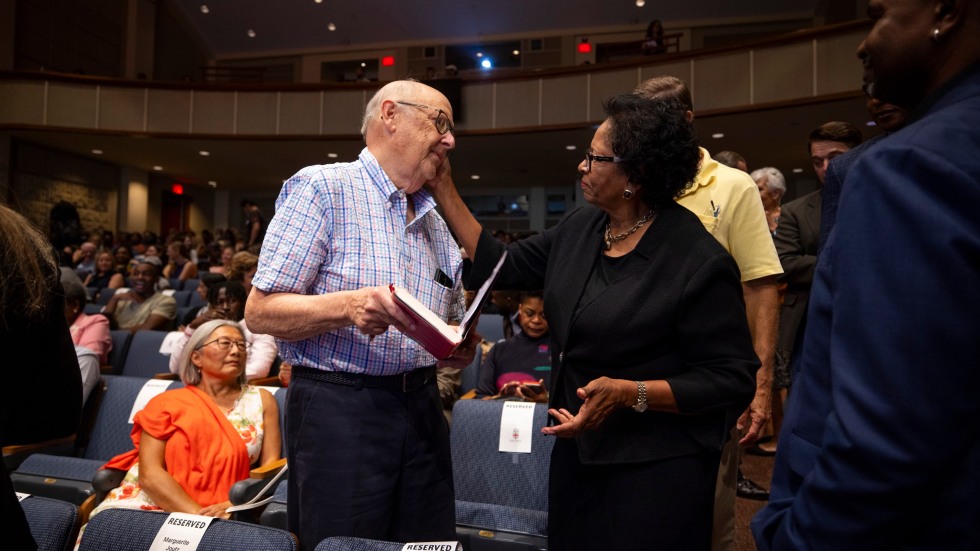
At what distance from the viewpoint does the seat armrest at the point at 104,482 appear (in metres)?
2.22

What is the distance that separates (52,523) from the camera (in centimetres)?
124

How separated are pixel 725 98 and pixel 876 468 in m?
8.88

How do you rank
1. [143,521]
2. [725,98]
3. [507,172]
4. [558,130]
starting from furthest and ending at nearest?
[507,172], [558,130], [725,98], [143,521]

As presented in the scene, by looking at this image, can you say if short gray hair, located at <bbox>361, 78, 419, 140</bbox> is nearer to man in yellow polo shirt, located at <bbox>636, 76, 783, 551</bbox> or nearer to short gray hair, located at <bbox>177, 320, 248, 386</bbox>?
man in yellow polo shirt, located at <bbox>636, 76, 783, 551</bbox>

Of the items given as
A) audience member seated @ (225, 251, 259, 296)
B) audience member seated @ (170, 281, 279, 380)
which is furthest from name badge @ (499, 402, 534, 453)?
audience member seated @ (225, 251, 259, 296)

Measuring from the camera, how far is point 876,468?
611mm

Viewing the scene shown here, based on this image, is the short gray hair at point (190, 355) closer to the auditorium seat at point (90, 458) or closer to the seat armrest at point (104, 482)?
the auditorium seat at point (90, 458)

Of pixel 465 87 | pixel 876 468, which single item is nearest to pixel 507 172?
pixel 465 87

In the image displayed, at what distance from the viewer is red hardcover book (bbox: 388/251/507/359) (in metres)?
1.11

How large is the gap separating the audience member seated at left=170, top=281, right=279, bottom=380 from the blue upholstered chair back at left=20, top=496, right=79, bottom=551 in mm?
1974

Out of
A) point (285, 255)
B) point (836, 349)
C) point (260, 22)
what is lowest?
point (836, 349)

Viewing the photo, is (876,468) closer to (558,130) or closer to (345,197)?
(345,197)

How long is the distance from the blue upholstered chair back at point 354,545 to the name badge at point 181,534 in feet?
0.76

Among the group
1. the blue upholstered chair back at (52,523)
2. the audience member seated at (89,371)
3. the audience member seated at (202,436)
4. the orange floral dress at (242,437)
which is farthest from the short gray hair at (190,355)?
the blue upholstered chair back at (52,523)
